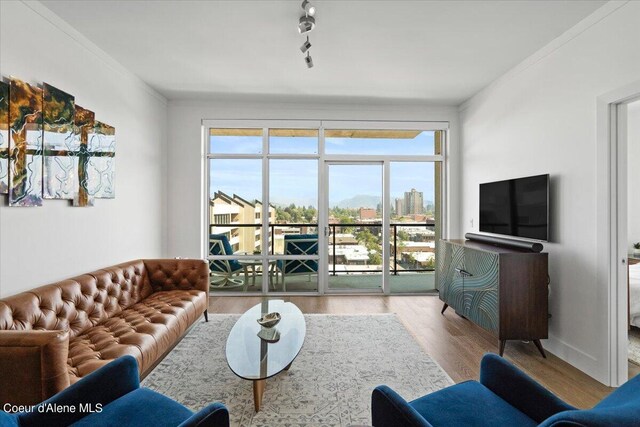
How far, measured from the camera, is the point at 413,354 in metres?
2.76

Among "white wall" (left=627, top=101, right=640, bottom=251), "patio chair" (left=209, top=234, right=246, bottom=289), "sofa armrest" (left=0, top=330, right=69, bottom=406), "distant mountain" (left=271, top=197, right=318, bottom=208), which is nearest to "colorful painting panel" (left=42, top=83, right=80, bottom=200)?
"sofa armrest" (left=0, top=330, right=69, bottom=406)

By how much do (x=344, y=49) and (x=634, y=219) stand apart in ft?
16.2

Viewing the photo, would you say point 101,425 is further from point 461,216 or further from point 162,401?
point 461,216

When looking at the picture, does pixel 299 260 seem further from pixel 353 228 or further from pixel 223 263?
pixel 223 263

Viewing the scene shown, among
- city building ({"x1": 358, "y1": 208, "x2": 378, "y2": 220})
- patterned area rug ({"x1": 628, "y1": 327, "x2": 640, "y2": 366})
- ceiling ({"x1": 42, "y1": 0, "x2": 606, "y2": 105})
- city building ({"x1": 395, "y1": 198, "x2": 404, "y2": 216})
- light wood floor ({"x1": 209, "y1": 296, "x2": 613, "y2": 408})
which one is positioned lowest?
light wood floor ({"x1": 209, "y1": 296, "x2": 613, "y2": 408})

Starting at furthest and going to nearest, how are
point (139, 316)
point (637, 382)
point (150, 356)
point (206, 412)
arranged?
1. point (139, 316)
2. point (150, 356)
3. point (206, 412)
4. point (637, 382)

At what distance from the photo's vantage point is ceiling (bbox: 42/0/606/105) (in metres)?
2.44

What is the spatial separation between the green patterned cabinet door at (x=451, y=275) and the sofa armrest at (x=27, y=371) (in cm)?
342

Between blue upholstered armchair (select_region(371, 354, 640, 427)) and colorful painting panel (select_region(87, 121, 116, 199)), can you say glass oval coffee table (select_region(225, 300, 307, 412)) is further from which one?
colorful painting panel (select_region(87, 121, 116, 199))

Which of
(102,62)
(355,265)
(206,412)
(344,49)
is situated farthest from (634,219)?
(102,62)

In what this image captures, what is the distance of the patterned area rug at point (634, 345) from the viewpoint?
2.62 metres

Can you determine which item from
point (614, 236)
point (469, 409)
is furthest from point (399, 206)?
point (469, 409)

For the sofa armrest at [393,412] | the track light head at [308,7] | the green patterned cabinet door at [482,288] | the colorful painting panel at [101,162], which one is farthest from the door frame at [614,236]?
the colorful painting panel at [101,162]

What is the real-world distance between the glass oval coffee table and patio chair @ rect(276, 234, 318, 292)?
6.62 ft
